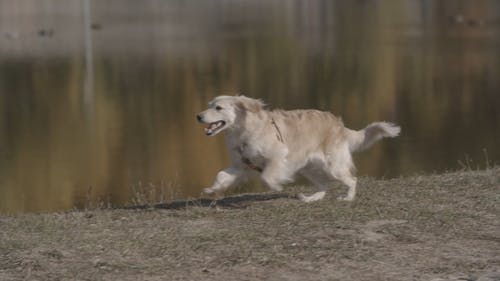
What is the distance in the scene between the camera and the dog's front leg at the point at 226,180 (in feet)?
31.3

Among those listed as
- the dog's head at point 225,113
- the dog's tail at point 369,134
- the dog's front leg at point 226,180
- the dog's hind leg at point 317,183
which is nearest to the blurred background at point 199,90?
the dog's tail at point 369,134


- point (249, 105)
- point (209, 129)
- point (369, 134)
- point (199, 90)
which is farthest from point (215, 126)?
point (199, 90)

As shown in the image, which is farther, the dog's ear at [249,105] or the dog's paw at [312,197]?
the dog's paw at [312,197]

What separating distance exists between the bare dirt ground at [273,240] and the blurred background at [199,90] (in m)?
4.61

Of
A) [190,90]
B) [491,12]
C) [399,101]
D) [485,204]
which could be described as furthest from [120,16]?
[485,204]

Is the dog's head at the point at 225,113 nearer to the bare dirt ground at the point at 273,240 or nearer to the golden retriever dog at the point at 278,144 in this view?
the golden retriever dog at the point at 278,144

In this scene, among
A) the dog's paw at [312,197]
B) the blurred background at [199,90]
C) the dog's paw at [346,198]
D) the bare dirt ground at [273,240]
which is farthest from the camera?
the blurred background at [199,90]

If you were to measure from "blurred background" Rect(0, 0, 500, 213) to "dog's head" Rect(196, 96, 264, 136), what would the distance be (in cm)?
431

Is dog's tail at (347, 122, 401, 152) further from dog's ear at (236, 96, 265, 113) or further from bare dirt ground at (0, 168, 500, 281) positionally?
dog's ear at (236, 96, 265, 113)

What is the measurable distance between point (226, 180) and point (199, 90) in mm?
24865

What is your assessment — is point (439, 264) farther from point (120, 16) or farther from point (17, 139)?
point (120, 16)

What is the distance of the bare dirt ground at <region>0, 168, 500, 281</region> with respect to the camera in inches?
279

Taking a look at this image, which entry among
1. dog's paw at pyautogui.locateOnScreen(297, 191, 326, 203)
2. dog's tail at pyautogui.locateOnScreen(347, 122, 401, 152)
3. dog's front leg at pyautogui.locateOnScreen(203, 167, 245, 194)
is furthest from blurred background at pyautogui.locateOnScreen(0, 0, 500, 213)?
dog's front leg at pyautogui.locateOnScreen(203, 167, 245, 194)

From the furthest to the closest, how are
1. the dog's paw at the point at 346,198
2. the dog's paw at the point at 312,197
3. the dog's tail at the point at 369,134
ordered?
the dog's tail at the point at 369,134
the dog's paw at the point at 312,197
the dog's paw at the point at 346,198
